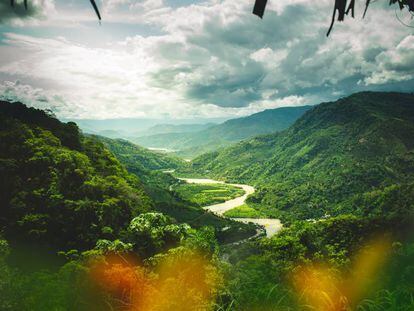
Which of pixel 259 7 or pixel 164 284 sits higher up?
pixel 259 7

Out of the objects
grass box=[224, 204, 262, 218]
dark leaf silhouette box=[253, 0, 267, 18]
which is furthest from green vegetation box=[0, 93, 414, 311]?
grass box=[224, 204, 262, 218]

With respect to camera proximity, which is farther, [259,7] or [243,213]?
[243,213]

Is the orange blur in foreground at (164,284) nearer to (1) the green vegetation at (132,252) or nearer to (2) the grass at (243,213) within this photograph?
(1) the green vegetation at (132,252)

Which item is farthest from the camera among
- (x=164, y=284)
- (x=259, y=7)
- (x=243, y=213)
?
(x=243, y=213)

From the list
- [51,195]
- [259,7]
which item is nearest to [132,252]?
[51,195]

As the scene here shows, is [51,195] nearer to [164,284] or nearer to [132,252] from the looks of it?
[132,252]

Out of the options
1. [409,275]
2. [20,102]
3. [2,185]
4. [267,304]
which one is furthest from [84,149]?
[267,304]

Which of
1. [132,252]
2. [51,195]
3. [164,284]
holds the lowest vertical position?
[132,252]
